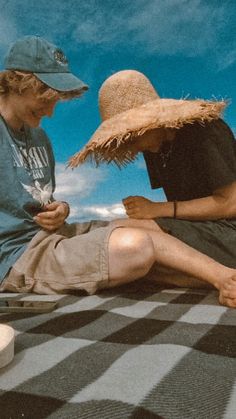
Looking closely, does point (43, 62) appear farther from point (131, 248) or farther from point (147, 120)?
point (131, 248)

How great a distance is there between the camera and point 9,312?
134cm

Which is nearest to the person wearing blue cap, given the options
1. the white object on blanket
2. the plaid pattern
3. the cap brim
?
the cap brim

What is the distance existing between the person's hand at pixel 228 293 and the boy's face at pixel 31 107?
2.99ft

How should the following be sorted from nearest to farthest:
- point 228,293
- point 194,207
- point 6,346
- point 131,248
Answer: point 6,346, point 228,293, point 131,248, point 194,207

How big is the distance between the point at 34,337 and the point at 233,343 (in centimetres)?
43

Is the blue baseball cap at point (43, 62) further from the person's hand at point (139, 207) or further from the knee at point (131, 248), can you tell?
the knee at point (131, 248)

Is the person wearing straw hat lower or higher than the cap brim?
lower

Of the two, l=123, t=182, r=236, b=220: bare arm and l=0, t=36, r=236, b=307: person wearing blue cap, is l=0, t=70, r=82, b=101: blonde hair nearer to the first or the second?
l=0, t=36, r=236, b=307: person wearing blue cap

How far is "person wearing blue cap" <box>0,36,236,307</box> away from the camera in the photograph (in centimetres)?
155

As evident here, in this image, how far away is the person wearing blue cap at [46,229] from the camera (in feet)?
5.10

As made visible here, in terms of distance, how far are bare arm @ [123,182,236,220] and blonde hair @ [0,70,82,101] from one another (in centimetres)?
46

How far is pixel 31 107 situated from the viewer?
180 cm

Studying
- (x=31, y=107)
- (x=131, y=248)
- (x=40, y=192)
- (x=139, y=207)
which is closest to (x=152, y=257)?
(x=131, y=248)

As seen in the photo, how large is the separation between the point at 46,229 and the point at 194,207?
1.75ft
